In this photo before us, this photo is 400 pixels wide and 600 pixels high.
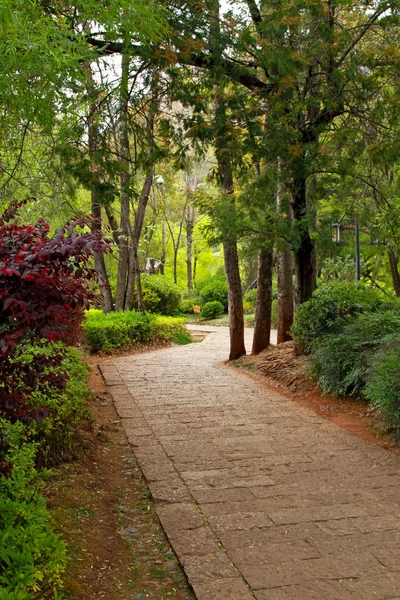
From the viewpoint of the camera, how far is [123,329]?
14.1m

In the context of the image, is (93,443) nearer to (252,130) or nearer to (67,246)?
(67,246)

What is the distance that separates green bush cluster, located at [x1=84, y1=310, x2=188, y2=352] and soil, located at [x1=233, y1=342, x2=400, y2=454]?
3.35 m

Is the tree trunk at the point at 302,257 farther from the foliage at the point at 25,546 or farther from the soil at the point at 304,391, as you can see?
the foliage at the point at 25,546

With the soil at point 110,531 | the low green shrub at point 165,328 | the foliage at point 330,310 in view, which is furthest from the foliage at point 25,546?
the low green shrub at point 165,328

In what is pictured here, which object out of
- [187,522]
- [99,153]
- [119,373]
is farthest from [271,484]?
[119,373]

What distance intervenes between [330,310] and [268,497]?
5008 millimetres

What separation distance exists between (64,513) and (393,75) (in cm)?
736

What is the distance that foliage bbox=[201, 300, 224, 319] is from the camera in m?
27.8

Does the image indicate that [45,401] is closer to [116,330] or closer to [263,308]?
[263,308]

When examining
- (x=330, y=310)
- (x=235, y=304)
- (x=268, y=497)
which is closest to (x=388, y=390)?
(x=268, y=497)

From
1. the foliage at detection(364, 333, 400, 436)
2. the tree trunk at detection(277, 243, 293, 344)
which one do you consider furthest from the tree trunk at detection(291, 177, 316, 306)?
the foliage at detection(364, 333, 400, 436)

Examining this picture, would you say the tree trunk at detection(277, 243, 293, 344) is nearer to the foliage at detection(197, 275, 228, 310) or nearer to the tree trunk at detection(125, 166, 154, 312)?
the tree trunk at detection(125, 166, 154, 312)

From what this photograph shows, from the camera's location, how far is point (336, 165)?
30.3ft

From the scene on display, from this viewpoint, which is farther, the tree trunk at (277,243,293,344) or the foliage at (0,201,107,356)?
the tree trunk at (277,243,293,344)
